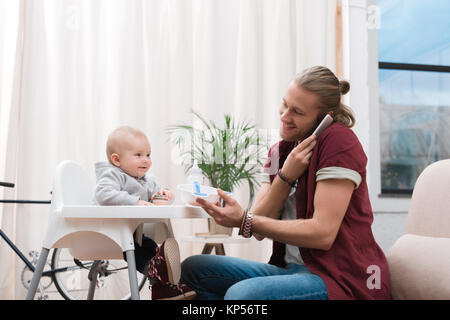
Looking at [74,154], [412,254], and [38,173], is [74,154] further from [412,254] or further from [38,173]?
[412,254]

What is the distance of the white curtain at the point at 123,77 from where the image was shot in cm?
236

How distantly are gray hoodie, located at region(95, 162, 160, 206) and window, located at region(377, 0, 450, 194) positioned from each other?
5.55ft

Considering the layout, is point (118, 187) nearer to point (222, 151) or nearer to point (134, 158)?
point (134, 158)

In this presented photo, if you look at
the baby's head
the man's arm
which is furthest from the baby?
the man's arm

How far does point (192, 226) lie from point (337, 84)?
1.52m

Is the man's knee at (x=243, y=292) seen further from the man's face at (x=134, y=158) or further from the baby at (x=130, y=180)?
the man's face at (x=134, y=158)

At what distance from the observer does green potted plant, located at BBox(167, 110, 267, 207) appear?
7.11ft

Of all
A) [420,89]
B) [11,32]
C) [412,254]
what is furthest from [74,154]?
[420,89]

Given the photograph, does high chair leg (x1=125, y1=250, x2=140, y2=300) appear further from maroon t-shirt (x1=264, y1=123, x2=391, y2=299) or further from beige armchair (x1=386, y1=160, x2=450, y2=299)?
beige armchair (x1=386, y1=160, x2=450, y2=299)

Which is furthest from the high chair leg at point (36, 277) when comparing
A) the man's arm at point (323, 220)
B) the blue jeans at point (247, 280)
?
the man's arm at point (323, 220)

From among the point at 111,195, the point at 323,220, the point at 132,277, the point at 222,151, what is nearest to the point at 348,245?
the point at 323,220

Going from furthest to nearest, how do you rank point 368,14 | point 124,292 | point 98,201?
point 368,14 → point 124,292 → point 98,201

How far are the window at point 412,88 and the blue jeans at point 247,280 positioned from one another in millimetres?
1782

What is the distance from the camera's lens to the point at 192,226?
2.46 metres
